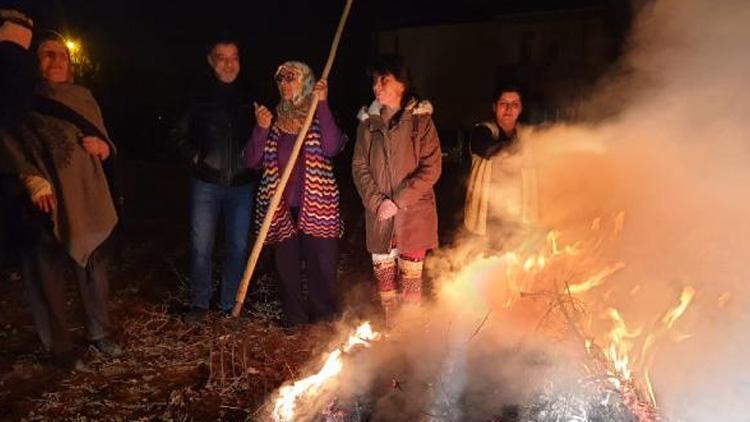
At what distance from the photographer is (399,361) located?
13.6 feet

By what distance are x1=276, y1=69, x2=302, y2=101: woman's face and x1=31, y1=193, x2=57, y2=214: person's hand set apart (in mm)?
1871

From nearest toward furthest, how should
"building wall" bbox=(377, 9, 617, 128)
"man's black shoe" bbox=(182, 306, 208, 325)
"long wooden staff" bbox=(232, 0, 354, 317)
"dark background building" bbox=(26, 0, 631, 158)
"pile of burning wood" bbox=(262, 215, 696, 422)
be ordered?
"pile of burning wood" bbox=(262, 215, 696, 422)
"long wooden staff" bbox=(232, 0, 354, 317)
"man's black shoe" bbox=(182, 306, 208, 325)
"building wall" bbox=(377, 9, 617, 128)
"dark background building" bbox=(26, 0, 631, 158)

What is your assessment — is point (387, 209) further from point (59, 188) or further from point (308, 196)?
point (59, 188)

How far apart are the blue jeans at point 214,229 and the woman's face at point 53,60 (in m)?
1.28

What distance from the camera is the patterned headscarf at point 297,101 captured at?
15.0 ft

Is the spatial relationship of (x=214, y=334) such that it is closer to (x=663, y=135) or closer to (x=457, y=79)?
(x=663, y=135)

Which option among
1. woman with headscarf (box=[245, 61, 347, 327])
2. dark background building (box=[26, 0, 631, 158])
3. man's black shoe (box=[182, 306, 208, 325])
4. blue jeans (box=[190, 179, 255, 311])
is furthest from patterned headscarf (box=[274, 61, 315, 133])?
dark background building (box=[26, 0, 631, 158])

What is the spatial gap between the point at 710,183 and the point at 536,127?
1656 mm

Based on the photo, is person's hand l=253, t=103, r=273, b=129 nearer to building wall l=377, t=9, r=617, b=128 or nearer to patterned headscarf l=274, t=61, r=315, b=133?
patterned headscarf l=274, t=61, r=315, b=133

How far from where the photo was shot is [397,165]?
445cm

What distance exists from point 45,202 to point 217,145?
134cm

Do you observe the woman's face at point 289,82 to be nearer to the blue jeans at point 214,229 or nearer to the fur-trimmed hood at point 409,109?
the fur-trimmed hood at point 409,109

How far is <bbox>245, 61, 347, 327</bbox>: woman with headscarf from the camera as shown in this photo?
4.56m

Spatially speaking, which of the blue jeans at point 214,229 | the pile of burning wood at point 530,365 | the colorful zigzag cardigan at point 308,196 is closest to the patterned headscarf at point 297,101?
the colorful zigzag cardigan at point 308,196
